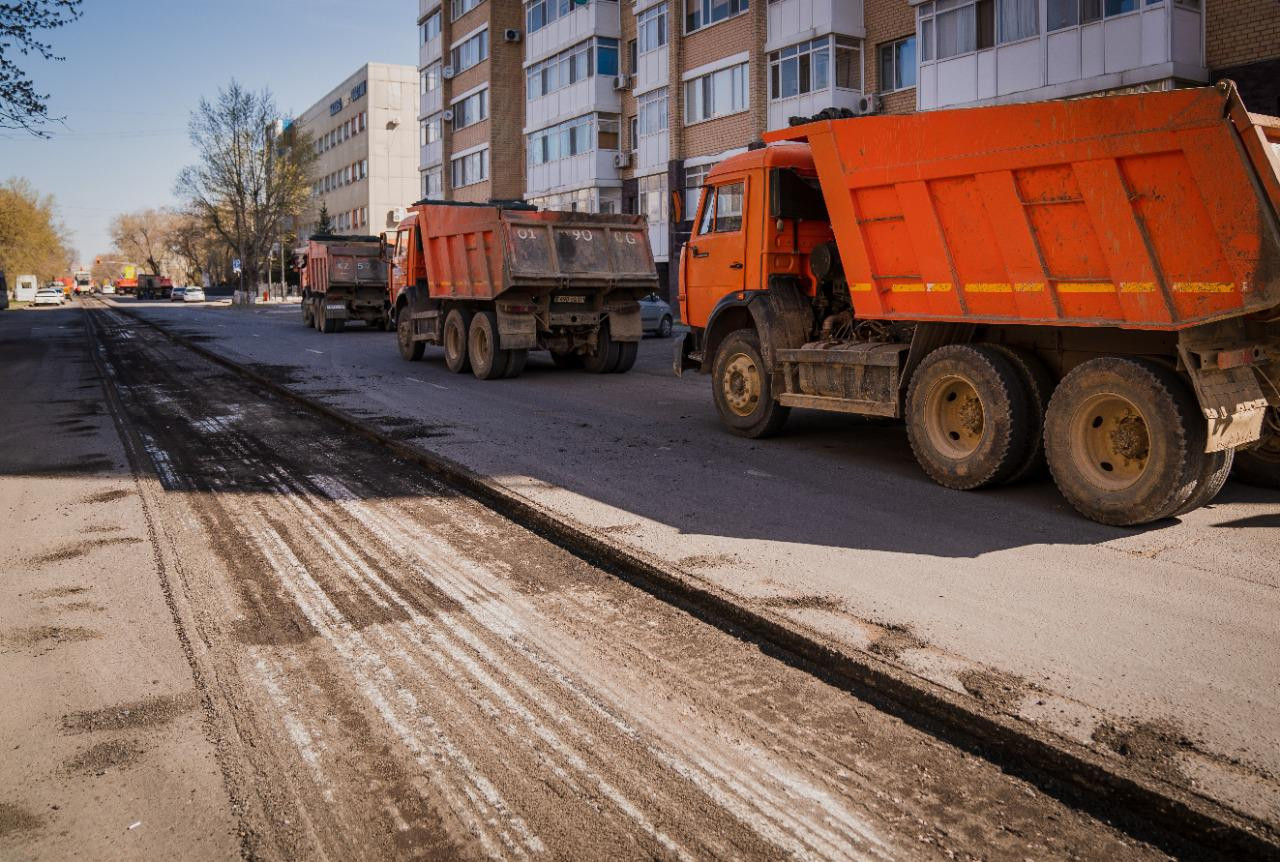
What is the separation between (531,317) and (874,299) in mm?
8697

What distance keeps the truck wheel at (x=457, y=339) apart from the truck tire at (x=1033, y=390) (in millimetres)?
11644

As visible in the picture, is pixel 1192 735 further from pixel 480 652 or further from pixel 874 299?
pixel 874 299

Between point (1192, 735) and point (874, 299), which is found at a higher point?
point (874, 299)

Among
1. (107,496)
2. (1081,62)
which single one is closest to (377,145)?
(1081,62)

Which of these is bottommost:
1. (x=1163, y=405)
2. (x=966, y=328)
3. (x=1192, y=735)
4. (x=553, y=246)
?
(x=1192, y=735)

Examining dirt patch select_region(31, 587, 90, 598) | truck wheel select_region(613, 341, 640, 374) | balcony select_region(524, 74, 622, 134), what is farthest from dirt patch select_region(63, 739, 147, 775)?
balcony select_region(524, 74, 622, 134)

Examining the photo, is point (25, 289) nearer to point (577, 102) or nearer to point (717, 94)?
point (577, 102)

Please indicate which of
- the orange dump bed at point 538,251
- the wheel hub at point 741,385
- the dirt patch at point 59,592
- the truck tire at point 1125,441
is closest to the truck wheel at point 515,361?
the orange dump bed at point 538,251

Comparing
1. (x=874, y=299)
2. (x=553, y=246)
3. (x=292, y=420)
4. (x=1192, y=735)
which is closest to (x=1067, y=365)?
(x=874, y=299)

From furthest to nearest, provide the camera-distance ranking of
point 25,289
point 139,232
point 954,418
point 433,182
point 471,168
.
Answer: point 139,232
point 25,289
point 433,182
point 471,168
point 954,418

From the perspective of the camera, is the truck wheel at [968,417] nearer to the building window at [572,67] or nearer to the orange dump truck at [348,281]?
the orange dump truck at [348,281]

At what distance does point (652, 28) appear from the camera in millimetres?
36375

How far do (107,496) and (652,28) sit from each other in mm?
32501

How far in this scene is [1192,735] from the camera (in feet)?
12.3
